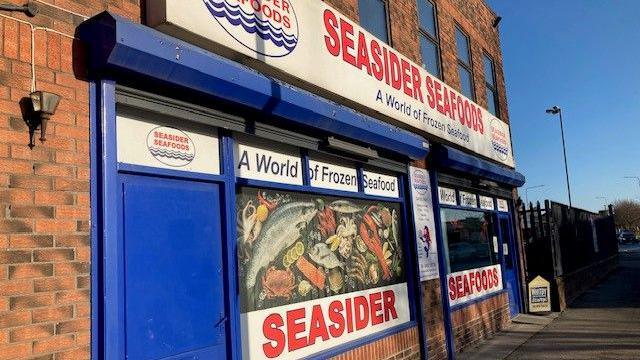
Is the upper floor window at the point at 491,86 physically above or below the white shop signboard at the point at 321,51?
above

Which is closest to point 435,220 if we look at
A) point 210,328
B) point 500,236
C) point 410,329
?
point 410,329

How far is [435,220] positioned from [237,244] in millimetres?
4430

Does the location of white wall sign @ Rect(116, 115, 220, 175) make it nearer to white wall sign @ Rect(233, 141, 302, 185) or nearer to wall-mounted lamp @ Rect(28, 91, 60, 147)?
white wall sign @ Rect(233, 141, 302, 185)

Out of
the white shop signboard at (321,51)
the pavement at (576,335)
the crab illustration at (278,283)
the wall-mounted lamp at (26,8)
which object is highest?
the white shop signboard at (321,51)

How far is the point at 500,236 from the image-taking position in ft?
38.4

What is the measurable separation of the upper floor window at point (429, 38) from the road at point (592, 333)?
4.66 meters

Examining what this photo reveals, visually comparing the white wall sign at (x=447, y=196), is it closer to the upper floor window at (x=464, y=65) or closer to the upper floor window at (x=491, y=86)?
the upper floor window at (x=464, y=65)

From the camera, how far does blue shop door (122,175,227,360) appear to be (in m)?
3.77

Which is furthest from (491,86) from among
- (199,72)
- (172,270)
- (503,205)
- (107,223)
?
(107,223)

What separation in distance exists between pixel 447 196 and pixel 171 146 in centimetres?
604

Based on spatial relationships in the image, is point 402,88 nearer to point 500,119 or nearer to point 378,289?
point 378,289

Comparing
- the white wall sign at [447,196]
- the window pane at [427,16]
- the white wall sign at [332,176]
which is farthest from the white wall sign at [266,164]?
the window pane at [427,16]

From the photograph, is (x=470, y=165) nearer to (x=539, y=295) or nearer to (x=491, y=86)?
(x=491, y=86)

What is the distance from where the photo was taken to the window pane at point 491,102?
1280cm
